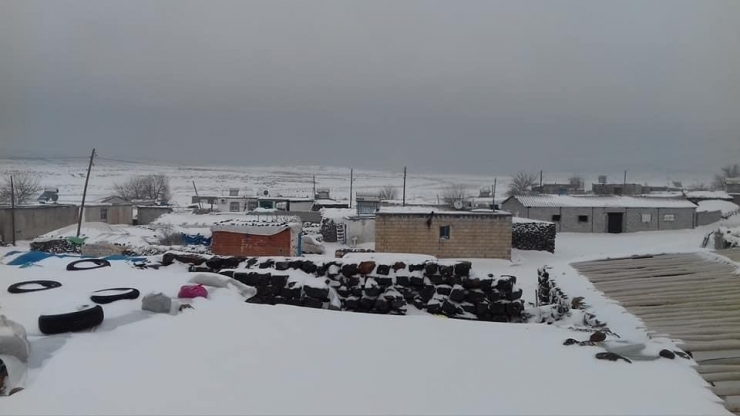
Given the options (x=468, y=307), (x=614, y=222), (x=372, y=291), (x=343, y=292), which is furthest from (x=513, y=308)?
(x=614, y=222)

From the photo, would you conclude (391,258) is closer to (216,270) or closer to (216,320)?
(216,270)

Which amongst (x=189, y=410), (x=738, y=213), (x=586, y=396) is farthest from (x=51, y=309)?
(x=738, y=213)

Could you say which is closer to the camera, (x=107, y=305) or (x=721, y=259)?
(x=107, y=305)

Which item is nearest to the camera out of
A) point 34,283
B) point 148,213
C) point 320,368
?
point 320,368

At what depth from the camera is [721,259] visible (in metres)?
7.58

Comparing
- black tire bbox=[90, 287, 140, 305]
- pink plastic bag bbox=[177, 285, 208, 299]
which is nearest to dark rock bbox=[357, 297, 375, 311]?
pink plastic bag bbox=[177, 285, 208, 299]

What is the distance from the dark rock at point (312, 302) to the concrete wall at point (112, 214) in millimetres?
38346

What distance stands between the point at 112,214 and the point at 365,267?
41.2 meters

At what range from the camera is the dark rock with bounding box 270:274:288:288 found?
6.19 metres

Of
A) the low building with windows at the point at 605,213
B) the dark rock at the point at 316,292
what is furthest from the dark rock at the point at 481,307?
the low building with windows at the point at 605,213

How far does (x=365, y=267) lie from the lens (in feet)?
20.7

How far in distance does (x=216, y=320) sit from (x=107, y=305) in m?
0.92

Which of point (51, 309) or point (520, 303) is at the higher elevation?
point (51, 309)

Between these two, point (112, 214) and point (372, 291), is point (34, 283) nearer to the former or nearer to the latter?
point (372, 291)
